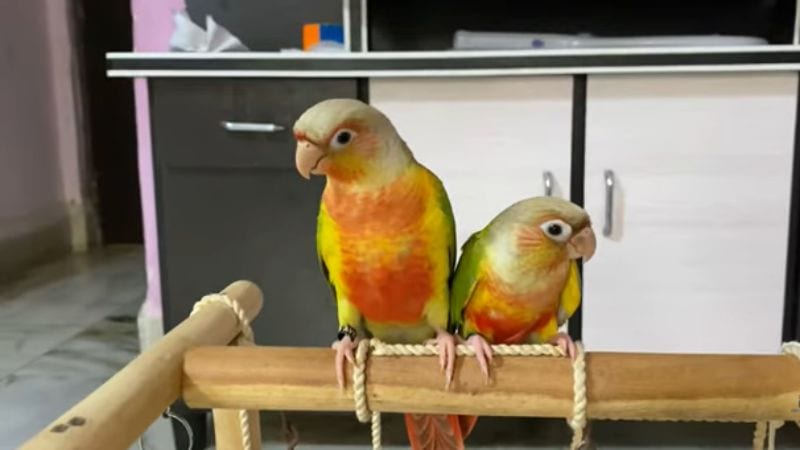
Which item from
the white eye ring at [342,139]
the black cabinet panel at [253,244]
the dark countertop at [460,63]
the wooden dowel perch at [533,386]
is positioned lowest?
the black cabinet panel at [253,244]

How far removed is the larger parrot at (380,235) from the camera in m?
0.65

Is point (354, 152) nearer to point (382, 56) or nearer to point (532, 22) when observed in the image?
point (382, 56)

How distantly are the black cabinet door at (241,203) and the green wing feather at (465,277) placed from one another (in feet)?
2.24

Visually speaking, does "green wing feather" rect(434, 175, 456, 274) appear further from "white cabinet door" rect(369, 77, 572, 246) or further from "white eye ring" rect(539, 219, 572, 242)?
"white cabinet door" rect(369, 77, 572, 246)

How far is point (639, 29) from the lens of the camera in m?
1.80

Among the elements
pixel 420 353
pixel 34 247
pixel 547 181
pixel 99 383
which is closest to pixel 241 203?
pixel 547 181

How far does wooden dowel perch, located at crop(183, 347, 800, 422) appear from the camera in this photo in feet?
2.03

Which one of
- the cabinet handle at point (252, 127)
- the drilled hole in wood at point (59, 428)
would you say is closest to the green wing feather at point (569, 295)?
the drilled hole in wood at point (59, 428)

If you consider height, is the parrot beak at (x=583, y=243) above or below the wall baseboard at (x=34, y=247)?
above

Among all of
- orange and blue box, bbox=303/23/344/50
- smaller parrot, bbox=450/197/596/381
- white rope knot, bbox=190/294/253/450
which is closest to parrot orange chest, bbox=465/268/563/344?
smaller parrot, bbox=450/197/596/381

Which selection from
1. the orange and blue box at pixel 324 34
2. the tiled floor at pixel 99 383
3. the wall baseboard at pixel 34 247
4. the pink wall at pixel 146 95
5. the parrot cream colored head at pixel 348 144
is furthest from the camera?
the wall baseboard at pixel 34 247

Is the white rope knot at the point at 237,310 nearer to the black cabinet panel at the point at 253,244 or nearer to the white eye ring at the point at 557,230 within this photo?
the white eye ring at the point at 557,230

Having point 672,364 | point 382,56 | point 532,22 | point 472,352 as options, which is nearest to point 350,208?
point 472,352

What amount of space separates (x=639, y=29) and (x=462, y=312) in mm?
1223
